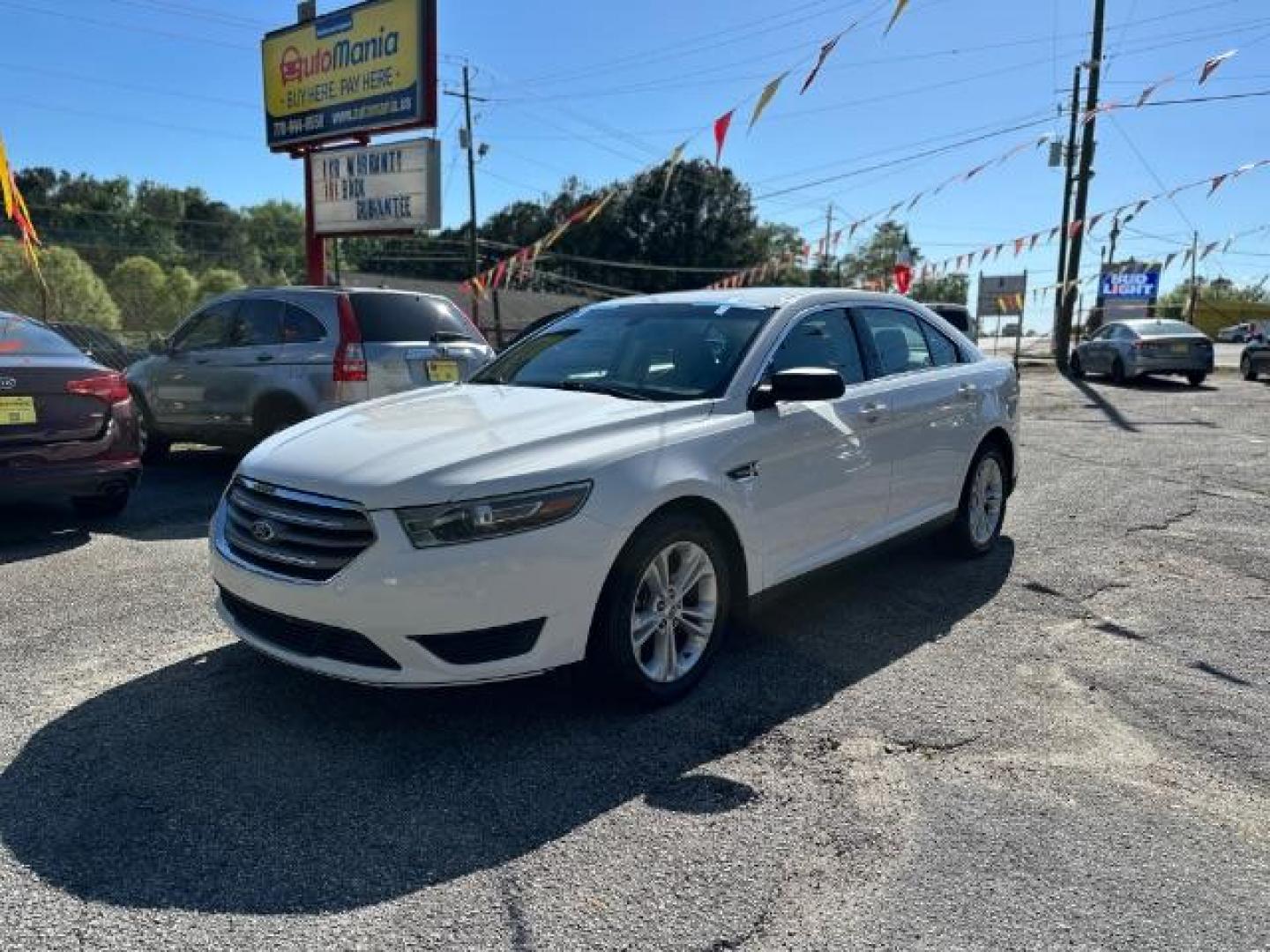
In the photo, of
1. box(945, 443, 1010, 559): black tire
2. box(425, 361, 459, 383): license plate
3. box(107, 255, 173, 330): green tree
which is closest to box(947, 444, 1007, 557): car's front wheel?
box(945, 443, 1010, 559): black tire

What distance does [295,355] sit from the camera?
311 inches

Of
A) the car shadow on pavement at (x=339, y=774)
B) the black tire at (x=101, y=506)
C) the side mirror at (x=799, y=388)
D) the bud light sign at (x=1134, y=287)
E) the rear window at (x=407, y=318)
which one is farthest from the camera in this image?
the bud light sign at (x=1134, y=287)

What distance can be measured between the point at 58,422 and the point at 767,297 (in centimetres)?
437

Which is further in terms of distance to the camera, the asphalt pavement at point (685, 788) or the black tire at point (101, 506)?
the black tire at point (101, 506)

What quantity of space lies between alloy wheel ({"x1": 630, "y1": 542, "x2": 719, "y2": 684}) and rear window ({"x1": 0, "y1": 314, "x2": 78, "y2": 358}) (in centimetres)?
474

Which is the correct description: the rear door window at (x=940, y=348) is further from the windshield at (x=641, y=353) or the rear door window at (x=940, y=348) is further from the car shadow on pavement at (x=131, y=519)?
the car shadow on pavement at (x=131, y=519)

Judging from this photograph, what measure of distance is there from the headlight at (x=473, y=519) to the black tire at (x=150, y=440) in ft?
22.3

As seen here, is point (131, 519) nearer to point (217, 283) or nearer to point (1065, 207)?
point (1065, 207)

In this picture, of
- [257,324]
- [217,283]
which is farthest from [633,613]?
[217,283]

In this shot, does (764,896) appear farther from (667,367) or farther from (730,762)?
(667,367)

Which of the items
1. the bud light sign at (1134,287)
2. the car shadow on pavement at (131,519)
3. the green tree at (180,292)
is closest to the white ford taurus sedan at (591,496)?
the car shadow on pavement at (131,519)

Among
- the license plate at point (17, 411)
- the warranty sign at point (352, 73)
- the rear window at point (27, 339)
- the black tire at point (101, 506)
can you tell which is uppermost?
the warranty sign at point (352, 73)

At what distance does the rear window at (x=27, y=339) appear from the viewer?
6.24 metres

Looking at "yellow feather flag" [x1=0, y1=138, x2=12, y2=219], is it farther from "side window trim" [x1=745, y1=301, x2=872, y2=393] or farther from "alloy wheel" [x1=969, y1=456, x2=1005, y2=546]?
A: "alloy wheel" [x1=969, y1=456, x2=1005, y2=546]
